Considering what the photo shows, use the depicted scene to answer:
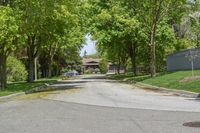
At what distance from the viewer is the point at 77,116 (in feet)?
49.6

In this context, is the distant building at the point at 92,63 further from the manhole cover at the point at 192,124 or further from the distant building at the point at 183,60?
the manhole cover at the point at 192,124

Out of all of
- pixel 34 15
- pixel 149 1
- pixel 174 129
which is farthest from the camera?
pixel 149 1

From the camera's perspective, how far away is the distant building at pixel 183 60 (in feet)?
139

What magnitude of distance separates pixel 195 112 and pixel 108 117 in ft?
9.94

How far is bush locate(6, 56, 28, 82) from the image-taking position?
187 ft

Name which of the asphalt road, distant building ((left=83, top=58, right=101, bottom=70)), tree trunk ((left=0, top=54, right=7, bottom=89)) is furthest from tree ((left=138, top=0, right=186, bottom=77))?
distant building ((left=83, top=58, right=101, bottom=70))

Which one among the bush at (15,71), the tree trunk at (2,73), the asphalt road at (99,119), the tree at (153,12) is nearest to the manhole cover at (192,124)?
the asphalt road at (99,119)

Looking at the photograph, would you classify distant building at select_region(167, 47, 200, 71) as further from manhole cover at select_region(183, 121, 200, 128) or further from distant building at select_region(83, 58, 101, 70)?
distant building at select_region(83, 58, 101, 70)

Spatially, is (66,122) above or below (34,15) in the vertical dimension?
below

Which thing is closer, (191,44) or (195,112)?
(195,112)

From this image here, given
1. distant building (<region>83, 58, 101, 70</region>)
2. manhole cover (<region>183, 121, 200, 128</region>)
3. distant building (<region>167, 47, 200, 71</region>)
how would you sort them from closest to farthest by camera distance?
manhole cover (<region>183, 121, 200, 128</region>) → distant building (<region>167, 47, 200, 71</region>) → distant building (<region>83, 58, 101, 70</region>)

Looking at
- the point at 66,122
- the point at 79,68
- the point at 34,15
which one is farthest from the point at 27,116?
the point at 79,68

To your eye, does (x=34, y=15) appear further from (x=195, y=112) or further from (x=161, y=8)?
(x=195, y=112)

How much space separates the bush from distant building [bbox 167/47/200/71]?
18.1 meters
